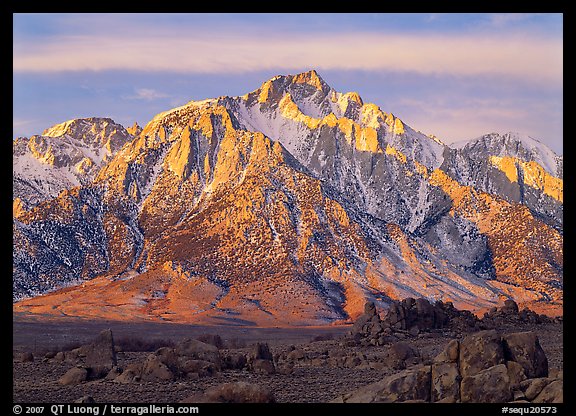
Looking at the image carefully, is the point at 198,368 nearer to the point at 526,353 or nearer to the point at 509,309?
the point at 526,353

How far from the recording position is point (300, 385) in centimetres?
3984

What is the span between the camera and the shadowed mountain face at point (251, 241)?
138125 millimetres

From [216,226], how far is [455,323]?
90089 mm

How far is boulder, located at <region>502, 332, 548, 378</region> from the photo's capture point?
3559 cm

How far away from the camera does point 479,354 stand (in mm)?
34188

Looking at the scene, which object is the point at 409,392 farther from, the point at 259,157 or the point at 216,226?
the point at 259,157

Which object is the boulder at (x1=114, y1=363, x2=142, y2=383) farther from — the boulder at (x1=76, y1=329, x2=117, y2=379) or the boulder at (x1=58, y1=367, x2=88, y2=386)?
the boulder at (x1=76, y1=329, x2=117, y2=379)

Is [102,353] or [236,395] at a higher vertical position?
[102,353]

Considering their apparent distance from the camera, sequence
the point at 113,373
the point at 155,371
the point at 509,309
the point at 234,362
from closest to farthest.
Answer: the point at 155,371
the point at 113,373
the point at 234,362
the point at 509,309

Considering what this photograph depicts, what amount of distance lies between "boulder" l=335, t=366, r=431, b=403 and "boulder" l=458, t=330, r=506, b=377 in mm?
2051

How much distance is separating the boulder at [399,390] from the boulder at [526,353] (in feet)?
16.2

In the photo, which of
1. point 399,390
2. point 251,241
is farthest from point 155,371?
point 251,241

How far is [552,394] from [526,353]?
6593 mm

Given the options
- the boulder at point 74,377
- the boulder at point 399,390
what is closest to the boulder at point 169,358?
the boulder at point 74,377
